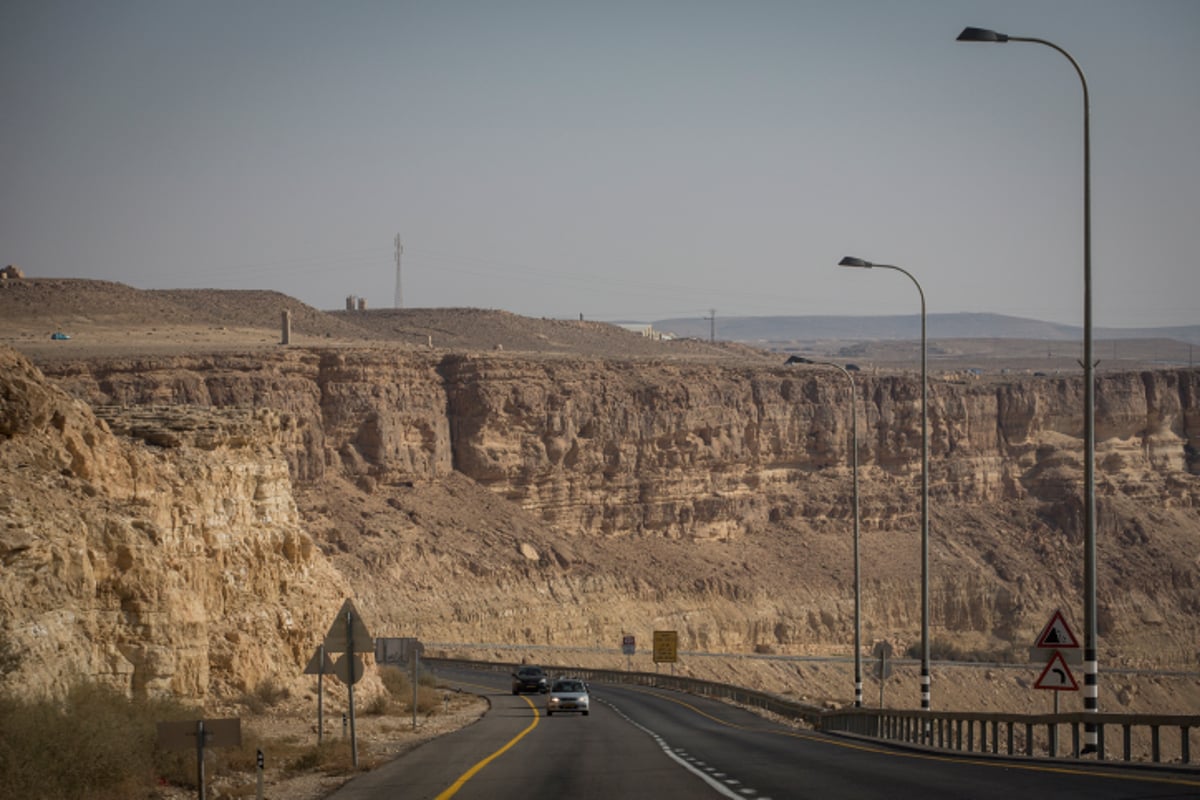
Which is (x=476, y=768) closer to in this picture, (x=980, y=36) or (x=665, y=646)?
(x=980, y=36)

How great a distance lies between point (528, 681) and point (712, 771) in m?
32.9

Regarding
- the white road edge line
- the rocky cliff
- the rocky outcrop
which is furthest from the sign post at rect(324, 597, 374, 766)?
the rocky cliff

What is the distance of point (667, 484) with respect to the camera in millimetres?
95688

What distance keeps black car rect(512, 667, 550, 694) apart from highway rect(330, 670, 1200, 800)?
1825cm

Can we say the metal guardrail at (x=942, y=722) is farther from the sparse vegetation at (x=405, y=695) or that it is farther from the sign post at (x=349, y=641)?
the sparse vegetation at (x=405, y=695)

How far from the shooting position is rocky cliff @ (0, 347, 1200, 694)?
7888 cm

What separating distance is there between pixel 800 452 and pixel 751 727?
220 feet

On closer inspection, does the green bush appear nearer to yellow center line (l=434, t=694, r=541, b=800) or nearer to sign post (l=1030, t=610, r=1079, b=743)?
yellow center line (l=434, t=694, r=541, b=800)

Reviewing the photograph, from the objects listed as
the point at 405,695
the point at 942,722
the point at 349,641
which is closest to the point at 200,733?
the point at 349,641

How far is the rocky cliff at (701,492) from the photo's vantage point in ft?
259

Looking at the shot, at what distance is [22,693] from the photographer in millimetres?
20156

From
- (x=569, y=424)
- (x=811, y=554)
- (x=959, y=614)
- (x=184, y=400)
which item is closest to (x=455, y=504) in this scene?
(x=569, y=424)

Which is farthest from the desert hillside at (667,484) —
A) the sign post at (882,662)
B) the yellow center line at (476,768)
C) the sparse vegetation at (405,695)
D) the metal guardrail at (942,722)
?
the sign post at (882,662)

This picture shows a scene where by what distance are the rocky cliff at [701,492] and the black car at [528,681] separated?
12711 millimetres
